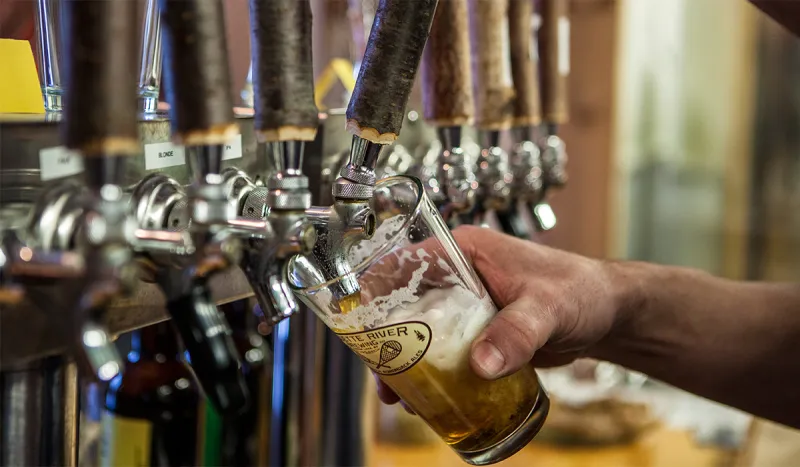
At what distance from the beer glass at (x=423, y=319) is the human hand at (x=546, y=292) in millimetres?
47

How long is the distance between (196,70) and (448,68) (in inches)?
15.7

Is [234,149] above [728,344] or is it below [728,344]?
above

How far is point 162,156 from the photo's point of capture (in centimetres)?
66

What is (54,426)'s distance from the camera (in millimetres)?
670

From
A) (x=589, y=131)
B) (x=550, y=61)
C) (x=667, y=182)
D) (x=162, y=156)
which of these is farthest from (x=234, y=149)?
(x=667, y=182)

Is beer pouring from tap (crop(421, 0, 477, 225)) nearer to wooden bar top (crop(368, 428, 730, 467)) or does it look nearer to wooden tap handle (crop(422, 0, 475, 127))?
wooden tap handle (crop(422, 0, 475, 127))

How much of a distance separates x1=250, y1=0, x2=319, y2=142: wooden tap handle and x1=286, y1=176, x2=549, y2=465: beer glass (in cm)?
10

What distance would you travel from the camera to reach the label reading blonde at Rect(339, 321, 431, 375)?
64cm

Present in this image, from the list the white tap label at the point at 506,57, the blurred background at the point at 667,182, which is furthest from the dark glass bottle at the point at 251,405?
the blurred background at the point at 667,182

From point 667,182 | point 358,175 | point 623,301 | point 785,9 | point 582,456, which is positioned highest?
point 785,9

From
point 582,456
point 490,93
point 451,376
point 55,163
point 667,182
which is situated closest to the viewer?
point 55,163

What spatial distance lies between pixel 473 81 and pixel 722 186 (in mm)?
2127

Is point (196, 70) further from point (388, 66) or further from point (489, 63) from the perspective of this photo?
point (489, 63)

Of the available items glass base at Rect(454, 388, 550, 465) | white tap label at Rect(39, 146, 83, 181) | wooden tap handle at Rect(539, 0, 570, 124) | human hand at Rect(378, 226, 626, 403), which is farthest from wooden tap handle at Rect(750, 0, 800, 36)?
white tap label at Rect(39, 146, 83, 181)
